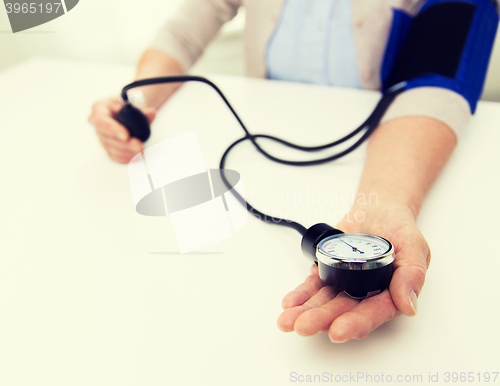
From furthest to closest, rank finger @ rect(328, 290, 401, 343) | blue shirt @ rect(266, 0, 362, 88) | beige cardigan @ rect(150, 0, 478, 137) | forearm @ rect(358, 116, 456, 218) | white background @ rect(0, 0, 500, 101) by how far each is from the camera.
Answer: white background @ rect(0, 0, 500, 101) → blue shirt @ rect(266, 0, 362, 88) → beige cardigan @ rect(150, 0, 478, 137) → forearm @ rect(358, 116, 456, 218) → finger @ rect(328, 290, 401, 343)

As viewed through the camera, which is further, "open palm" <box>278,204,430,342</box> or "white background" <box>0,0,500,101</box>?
"white background" <box>0,0,500,101</box>

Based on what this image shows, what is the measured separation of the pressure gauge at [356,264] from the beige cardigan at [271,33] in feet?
1.03

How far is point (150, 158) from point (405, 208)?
1.28ft

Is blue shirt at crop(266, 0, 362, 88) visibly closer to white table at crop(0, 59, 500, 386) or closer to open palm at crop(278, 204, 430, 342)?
white table at crop(0, 59, 500, 386)

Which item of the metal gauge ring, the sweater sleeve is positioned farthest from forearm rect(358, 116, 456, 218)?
the sweater sleeve

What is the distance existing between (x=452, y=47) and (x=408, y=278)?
1.51ft

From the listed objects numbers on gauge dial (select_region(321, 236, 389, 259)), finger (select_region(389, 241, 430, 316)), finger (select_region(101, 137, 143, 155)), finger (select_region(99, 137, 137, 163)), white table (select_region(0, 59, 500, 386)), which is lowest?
white table (select_region(0, 59, 500, 386))

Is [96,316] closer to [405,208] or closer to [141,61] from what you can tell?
[405,208]

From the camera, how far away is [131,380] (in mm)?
287

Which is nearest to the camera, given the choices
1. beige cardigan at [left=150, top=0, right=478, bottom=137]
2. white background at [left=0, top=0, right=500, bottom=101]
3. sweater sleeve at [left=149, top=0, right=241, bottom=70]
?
beige cardigan at [left=150, top=0, right=478, bottom=137]

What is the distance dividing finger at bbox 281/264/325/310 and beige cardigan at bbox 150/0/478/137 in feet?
1.13

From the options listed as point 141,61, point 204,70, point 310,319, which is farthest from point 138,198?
point 204,70

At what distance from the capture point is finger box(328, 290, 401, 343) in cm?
26

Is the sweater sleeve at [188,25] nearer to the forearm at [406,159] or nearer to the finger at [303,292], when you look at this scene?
the forearm at [406,159]
